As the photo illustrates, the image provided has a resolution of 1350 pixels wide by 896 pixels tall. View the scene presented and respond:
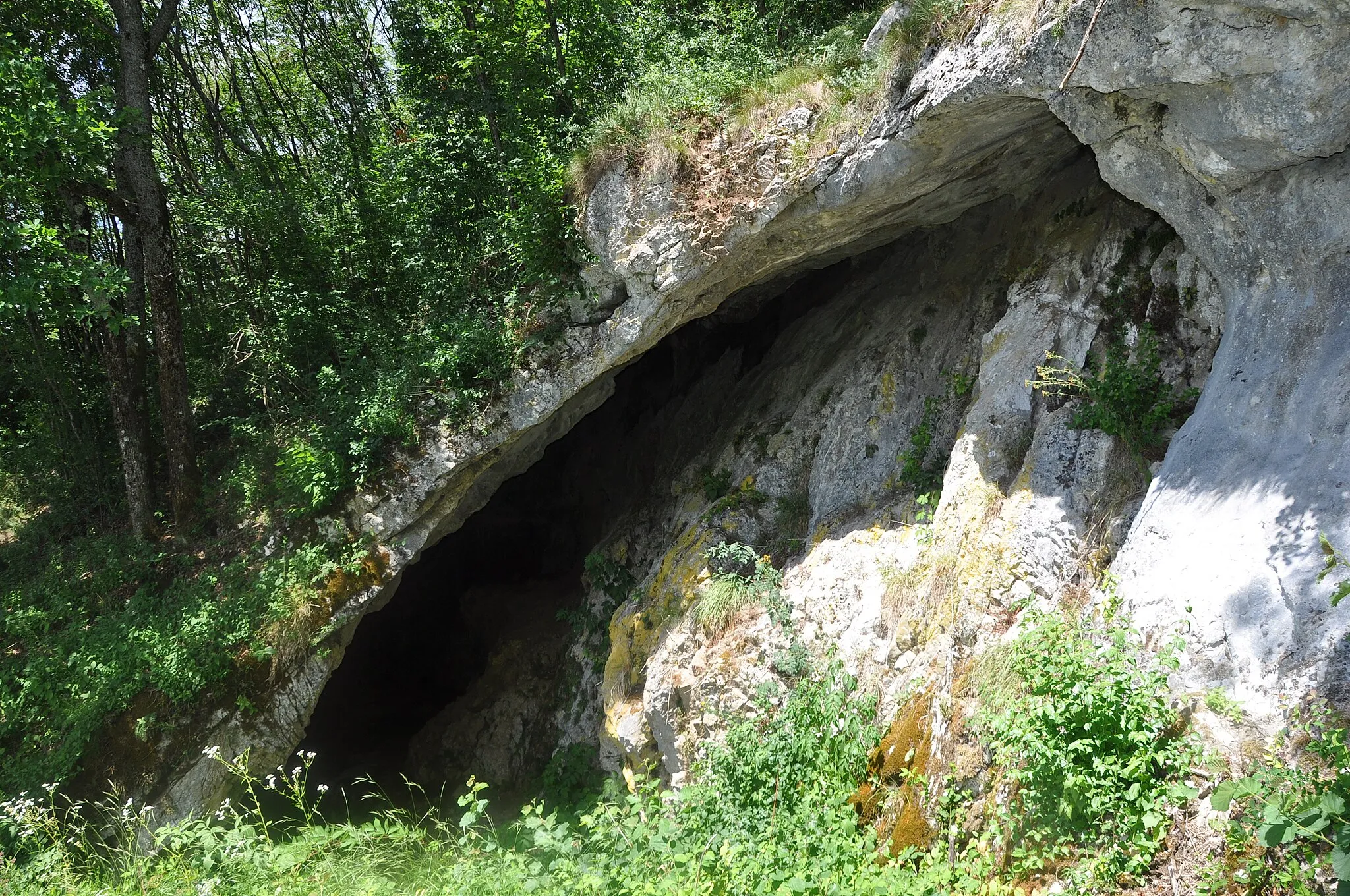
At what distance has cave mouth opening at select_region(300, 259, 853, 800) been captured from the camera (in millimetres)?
10250

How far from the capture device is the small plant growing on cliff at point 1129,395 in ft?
16.4

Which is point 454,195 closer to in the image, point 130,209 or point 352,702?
point 130,209

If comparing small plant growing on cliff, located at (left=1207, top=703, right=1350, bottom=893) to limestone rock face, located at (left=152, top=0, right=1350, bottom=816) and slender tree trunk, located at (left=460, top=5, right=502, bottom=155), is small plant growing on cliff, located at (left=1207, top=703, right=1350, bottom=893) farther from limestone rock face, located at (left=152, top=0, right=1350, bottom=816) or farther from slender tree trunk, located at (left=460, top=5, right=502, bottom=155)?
slender tree trunk, located at (left=460, top=5, right=502, bottom=155)

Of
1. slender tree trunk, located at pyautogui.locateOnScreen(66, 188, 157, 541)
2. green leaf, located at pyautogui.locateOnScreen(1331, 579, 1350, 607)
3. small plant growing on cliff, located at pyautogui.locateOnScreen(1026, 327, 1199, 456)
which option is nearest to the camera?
green leaf, located at pyautogui.locateOnScreen(1331, 579, 1350, 607)

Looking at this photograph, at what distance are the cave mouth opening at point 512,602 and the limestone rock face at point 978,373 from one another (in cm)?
83

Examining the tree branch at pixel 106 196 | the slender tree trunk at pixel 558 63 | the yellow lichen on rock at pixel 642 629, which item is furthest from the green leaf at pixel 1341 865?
the tree branch at pixel 106 196

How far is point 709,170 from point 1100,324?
343 cm

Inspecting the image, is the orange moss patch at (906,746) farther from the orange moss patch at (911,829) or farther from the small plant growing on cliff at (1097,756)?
the small plant growing on cliff at (1097,756)

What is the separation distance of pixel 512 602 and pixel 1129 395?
948cm

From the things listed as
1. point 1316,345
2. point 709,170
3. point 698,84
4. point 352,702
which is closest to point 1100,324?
point 1316,345

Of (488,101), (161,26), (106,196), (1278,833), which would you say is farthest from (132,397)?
(1278,833)

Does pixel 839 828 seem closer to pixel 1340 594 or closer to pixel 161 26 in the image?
pixel 1340 594

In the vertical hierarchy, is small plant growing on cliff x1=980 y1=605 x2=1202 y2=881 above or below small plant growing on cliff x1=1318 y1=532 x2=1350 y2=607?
below

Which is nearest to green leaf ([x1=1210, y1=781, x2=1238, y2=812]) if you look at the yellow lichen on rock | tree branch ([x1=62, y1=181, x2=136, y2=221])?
the yellow lichen on rock
